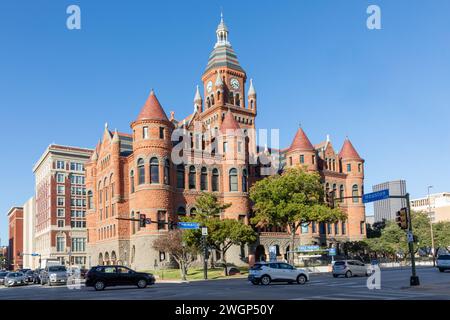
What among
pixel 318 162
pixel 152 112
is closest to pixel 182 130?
pixel 152 112

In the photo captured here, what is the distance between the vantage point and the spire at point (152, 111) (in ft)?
200

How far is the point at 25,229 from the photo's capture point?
16925 centimetres

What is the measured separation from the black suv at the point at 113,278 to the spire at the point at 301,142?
47.6 meters

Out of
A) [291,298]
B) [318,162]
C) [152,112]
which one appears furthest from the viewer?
[318,162]

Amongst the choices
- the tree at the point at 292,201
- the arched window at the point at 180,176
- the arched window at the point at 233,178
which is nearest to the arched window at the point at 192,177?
the arched window at the point at 180,176

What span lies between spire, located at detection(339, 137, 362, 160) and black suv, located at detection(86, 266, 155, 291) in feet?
187

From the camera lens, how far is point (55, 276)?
42281mm

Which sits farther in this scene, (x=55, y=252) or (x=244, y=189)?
(x=55, y=252)

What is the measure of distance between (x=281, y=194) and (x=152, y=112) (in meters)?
18.6

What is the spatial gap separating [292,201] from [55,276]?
27.1m

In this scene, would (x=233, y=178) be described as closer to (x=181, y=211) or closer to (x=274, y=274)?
(x=181, y=211)

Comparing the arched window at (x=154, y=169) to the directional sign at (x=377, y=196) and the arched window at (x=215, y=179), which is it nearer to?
the arched window at (x=215, y=179)

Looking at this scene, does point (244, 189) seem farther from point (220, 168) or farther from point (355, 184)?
point (355, 184)

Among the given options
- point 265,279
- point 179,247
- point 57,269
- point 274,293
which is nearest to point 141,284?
point 265,279
